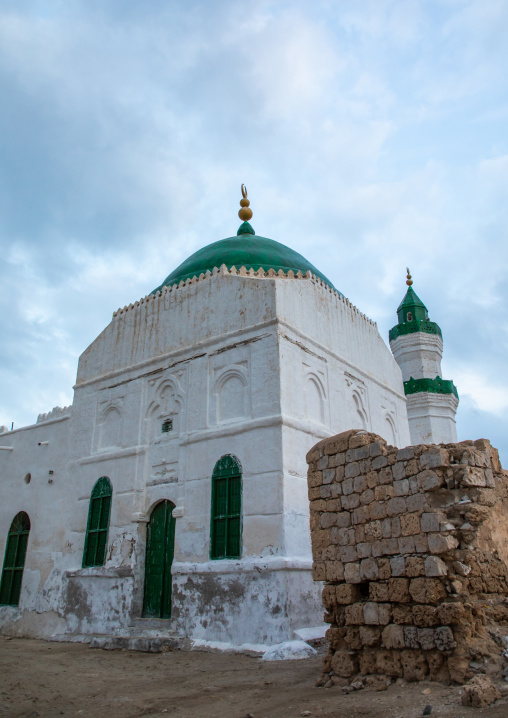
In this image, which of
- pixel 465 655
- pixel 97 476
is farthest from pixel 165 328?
pixel 465 655

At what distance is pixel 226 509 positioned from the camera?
27.7 feet

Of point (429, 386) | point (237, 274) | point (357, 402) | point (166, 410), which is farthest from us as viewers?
point (429, 386)

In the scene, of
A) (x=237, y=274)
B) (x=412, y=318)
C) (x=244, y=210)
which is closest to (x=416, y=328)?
(x=412, y=318)

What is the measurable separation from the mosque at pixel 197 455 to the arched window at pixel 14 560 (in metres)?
0.04

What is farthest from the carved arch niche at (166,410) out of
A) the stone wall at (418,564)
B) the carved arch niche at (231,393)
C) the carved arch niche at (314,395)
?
the stone wall at (418,564)

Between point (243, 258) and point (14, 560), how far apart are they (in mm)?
7729

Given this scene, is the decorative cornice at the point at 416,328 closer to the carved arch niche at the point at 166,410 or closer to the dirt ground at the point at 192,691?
the carved arch niche at the point at 166,410

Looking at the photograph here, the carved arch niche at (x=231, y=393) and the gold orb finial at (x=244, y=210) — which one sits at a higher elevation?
the gold orb finial at (x=244, y=210)

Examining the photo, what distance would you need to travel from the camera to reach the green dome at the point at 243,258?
1130 cm

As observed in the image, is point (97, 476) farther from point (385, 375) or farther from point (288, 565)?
point (385, 375)


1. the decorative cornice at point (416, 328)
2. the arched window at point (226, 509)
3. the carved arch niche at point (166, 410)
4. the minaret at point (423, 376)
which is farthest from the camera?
the decorative cornice at point (416, 328)

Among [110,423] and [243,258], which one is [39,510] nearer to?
[110,423]

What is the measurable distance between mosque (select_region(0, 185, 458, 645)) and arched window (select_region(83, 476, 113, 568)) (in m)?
0.03

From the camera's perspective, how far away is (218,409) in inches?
366
